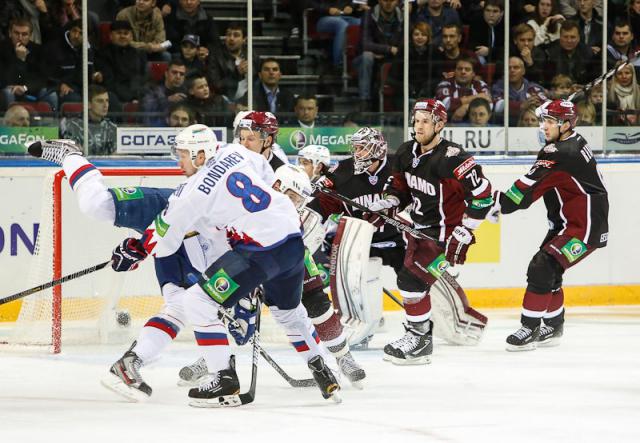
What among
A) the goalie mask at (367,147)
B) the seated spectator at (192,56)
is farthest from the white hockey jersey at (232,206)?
the seated spectator at (192,56)

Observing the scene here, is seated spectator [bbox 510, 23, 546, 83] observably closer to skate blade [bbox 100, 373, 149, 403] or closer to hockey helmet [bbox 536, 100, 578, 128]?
hockey helmet [bbox 536, 100, 578, 128]

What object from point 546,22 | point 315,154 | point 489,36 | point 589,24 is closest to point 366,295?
point 315,154

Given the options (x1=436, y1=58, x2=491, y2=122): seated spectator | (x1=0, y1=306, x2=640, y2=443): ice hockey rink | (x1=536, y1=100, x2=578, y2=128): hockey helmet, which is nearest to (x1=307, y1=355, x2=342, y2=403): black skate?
(x1=0, y1=306, x2=640, y2=443): ice hockey rink

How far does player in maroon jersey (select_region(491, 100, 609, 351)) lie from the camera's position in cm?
603

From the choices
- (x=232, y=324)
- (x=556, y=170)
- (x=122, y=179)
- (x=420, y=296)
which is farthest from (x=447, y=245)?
(x=122, y=179)

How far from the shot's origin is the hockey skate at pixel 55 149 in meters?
4.78

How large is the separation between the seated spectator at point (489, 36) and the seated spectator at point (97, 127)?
2.16m

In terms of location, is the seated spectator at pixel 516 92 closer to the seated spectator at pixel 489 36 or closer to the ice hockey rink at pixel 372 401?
the seated spectator at pixel 489 36

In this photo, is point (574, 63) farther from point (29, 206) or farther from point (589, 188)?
point (29, 206)

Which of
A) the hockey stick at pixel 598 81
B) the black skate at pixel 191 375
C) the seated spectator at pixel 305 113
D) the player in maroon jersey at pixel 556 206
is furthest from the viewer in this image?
the hockey stick at pixel 598 81

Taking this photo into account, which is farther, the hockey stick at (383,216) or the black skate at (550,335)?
the black skate at (550,335)

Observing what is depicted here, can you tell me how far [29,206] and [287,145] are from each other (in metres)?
1.46

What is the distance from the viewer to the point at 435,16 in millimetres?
7629

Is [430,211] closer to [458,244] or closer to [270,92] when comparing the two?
[458,244]
